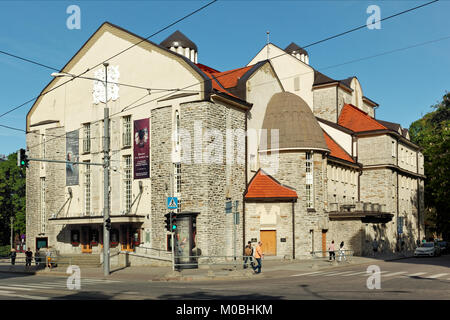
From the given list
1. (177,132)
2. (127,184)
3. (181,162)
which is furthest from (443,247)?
(127,184)

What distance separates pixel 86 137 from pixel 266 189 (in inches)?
597

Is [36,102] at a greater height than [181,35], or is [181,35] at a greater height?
[181,35]

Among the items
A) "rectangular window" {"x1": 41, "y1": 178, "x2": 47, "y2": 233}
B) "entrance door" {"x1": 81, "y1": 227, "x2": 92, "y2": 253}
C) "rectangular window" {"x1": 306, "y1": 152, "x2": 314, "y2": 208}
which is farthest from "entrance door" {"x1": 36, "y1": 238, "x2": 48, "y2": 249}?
"rectangular window" {"x1": 306, "y1": 152, "x2": 314, "y2": 208}

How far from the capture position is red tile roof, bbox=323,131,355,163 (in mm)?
48406

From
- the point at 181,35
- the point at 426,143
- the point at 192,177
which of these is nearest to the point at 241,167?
the point at 192,177

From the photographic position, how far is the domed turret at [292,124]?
132ft

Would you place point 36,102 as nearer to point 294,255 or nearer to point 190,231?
point 190,231

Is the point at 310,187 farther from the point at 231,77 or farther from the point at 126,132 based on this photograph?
the point at 126,132

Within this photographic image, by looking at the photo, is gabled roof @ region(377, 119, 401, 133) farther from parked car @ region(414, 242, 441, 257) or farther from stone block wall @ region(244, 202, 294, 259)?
stone block wall @ region(244, 202, 294, 259)

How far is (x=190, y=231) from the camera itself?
33.5m

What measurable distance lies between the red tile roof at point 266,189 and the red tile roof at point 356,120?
17.3 metres

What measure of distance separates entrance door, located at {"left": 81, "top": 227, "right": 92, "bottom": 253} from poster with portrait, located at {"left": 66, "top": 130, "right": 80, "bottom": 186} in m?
3.86
